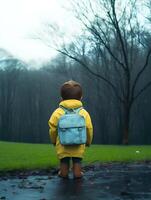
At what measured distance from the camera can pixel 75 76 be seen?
54719 mm

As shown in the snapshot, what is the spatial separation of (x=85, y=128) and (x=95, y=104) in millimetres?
45377

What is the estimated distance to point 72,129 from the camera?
7543 mm

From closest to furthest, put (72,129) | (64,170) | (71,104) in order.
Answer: (72,129) < (64,170) < (71,104)

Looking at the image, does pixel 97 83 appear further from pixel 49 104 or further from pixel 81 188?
pixel 81 188

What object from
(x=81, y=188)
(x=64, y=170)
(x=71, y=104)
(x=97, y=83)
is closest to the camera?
(x=81, y=188)

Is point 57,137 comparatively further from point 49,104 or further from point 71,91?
point 49,104

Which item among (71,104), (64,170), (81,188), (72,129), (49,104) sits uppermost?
(49,104)

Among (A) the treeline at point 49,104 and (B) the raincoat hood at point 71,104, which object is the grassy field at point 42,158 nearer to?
(B) the raincoat hood at point 71,104

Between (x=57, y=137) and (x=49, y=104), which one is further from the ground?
(x=49, y=104)

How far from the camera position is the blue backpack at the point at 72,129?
7543 millimetres

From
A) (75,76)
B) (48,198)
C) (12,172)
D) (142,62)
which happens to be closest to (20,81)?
(75,76)

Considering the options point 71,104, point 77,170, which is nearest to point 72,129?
point 71,104

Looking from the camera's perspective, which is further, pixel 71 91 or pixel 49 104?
pixel 49 104

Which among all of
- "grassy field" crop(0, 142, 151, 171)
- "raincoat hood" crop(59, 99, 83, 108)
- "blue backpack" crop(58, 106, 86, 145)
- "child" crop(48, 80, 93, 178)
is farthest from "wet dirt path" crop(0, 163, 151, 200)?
"grassy field" crop(0, 142, 151, 171)
